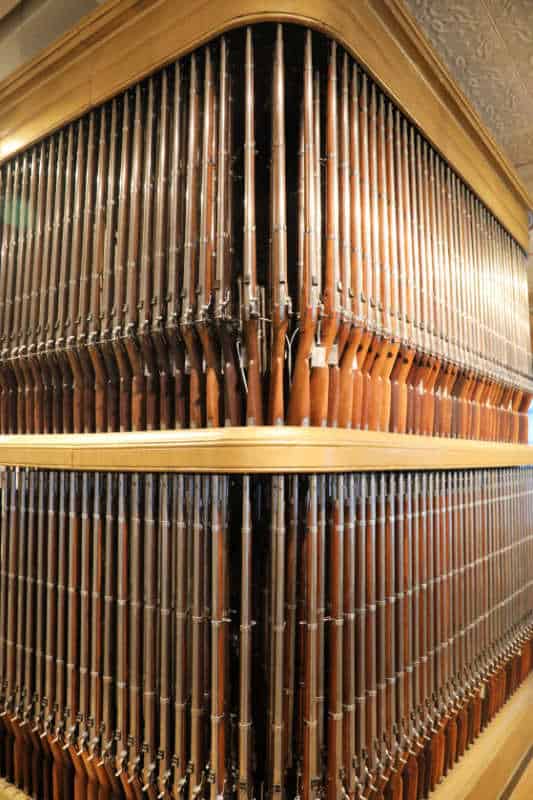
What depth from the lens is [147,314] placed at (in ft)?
6.83

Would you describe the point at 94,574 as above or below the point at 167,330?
below

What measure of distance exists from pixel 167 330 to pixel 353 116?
960 mm

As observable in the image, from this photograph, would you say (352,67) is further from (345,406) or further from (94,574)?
(94,574)

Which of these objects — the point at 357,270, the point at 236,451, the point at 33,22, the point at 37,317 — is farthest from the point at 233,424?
the point at 33,22

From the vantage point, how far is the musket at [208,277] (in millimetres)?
1906

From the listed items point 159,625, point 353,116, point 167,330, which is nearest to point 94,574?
point 159,625

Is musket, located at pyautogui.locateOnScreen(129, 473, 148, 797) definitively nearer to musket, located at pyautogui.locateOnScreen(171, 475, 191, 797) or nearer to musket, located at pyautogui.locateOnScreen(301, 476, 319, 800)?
musket, located at pyautogui.locateOnScreen(171, 475, 191, 797)

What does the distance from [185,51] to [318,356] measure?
1082 mm

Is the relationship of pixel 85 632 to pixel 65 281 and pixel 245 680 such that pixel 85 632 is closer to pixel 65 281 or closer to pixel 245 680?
pixel 245 680

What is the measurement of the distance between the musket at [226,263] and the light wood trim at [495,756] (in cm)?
164

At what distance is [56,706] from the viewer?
2217mm

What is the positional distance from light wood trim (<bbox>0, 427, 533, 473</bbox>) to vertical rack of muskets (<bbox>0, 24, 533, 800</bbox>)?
3.6 inches

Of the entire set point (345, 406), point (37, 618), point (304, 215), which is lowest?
point (37, 618)

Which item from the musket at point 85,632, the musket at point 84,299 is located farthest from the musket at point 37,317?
the musket at point 85,632
